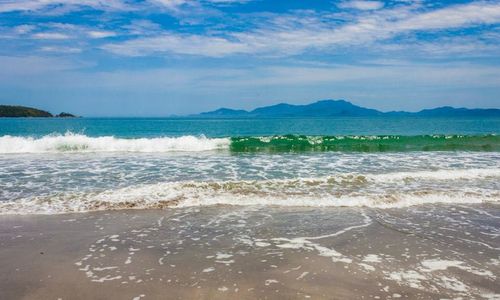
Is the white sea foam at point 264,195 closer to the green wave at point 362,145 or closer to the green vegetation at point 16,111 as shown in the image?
the green wave at point 362,145

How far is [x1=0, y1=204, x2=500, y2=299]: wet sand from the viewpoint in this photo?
5.07 meters

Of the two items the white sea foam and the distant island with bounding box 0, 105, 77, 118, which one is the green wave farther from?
the distant island with bounding box 0, 105, 77, 118

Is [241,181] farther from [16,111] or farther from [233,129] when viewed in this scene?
[16,111]

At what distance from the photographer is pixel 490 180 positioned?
43.9 feet

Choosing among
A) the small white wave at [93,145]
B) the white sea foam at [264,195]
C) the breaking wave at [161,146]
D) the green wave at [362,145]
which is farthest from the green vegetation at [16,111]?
the white sea foam at [264,195]

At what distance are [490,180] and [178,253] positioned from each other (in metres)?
11.3

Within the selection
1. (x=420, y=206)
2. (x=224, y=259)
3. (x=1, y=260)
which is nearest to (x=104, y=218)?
(x=1, y=260)

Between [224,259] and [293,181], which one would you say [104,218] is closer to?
[224,259]

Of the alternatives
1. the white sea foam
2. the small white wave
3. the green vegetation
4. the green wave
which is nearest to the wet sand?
the white sea foam

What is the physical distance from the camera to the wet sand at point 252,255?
199 inches

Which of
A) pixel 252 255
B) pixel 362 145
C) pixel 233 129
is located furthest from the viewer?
pixel 233 129

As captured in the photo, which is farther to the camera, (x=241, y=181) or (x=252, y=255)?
(x=241, y=181)

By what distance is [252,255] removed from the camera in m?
6.28

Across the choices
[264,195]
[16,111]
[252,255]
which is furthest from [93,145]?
[16,111]
